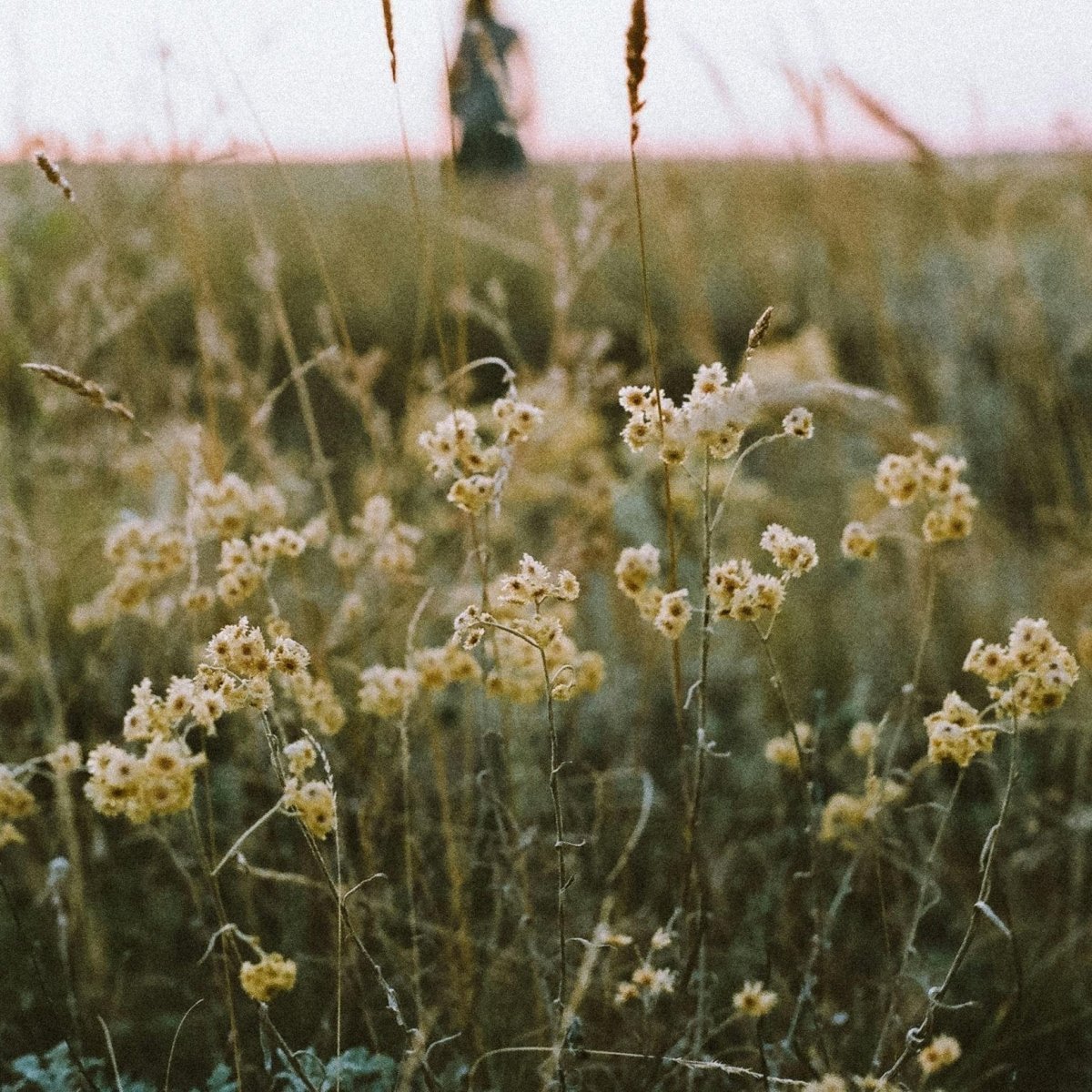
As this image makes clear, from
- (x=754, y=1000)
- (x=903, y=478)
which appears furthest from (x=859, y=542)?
(x=754, y=1000)

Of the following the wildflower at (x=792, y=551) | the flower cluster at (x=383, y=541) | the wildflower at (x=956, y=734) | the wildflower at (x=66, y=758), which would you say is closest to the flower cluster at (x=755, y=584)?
the wildflower at (x=792, y=551)

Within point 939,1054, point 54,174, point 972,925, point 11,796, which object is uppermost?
point 54,174

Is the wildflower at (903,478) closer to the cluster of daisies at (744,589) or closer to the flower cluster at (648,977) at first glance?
the cluster of daisies at (744,589)

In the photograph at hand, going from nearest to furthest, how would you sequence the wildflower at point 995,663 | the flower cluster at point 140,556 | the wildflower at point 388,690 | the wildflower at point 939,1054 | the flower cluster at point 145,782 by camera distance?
the flower cluster at point 145,782
the wildflower at point 995,663
the wildflower at point 939,1054
the wildflower at point 388,690
the flower cluster at point 140,556

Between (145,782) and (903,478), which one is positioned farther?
(903,478)

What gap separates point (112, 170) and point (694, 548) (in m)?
1.51

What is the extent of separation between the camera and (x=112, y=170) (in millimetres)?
2389

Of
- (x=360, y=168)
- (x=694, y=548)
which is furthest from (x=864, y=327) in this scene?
(x=360, y=168)

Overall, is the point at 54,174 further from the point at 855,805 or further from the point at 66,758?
the point at 855,805

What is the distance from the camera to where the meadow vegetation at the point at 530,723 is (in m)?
1.20

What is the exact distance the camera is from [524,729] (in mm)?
1870

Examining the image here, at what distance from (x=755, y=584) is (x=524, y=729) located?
802mm

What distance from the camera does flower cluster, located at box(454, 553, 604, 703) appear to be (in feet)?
3.55

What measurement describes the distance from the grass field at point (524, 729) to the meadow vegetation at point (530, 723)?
1 centimetres
